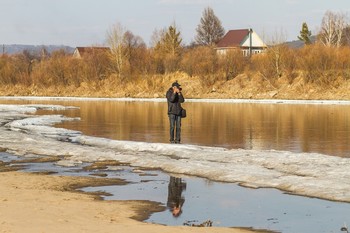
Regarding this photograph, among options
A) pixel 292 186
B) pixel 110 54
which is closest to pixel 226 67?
pixel 110 54

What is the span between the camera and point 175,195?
11805 millimetres

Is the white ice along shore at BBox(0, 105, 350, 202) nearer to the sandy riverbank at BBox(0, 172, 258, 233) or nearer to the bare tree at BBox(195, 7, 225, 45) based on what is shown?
the sandy riverbank at BBox(0, 172, 258, 233)

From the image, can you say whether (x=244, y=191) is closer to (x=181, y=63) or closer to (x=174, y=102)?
(x=174, y=102)

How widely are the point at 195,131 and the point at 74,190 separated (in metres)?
13.6

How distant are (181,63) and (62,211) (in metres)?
65.0

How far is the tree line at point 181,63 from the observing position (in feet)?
203

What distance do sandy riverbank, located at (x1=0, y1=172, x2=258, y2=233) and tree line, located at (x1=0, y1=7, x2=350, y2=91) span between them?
51.3m

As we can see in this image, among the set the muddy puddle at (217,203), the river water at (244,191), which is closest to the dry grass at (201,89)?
the river water at (244,191)

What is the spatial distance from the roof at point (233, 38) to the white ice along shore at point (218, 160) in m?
83.8

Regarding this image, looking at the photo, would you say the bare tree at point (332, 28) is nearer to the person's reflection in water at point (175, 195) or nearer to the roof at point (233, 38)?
the roof at point (233, 38)

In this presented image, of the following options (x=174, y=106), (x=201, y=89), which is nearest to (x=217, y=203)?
(x=174, y=106)

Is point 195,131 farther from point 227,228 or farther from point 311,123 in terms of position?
point 227,228

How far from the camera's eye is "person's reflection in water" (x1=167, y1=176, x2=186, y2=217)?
34.5ft

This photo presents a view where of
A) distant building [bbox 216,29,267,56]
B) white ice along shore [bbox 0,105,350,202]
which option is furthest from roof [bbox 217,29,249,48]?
white ice along shore [bbox 0,105,350,202]
